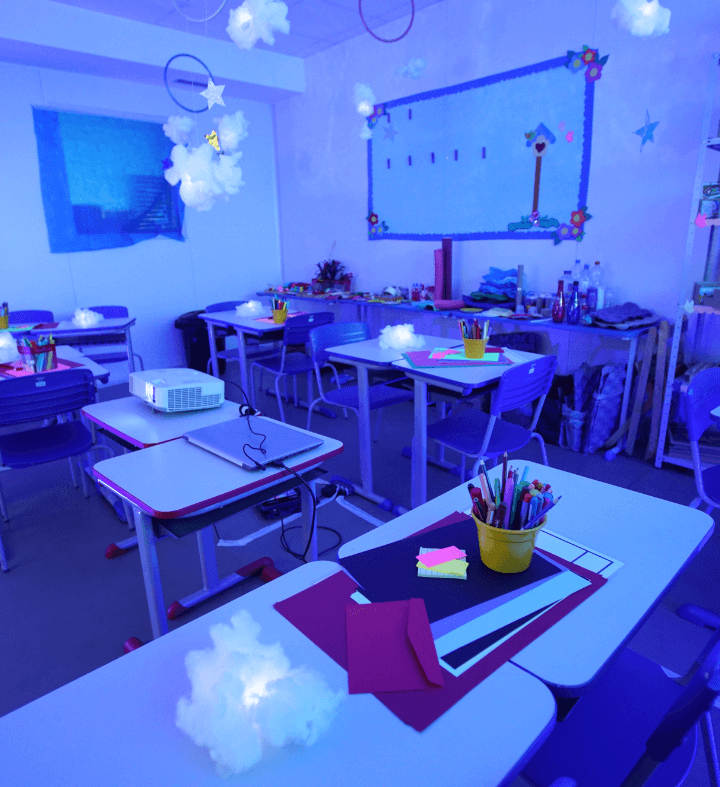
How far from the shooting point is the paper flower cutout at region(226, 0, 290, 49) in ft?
5.83

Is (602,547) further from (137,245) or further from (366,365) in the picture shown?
(137,245)

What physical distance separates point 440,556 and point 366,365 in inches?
63.4

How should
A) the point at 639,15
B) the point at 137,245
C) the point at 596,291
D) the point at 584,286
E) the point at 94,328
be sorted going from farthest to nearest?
the point at 137,245
the point at 94,328
the point at 584,286
the point at 596,291
the point at 639,15

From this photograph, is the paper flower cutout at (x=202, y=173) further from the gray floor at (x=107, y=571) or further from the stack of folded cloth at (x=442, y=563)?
the stack of folded cloth at (x=442, y=563)

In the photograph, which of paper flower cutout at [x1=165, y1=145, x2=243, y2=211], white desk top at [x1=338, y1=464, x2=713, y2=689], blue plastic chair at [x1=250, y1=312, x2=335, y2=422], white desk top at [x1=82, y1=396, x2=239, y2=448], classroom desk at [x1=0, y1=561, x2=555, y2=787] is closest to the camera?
classroom desk at [x1=0, y1=561, x2=555, y2=787]

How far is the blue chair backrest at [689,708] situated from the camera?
0.64m

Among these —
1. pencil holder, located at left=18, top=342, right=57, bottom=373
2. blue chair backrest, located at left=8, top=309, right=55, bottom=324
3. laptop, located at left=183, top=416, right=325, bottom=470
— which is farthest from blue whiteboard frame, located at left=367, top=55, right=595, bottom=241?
pencil holder, located at left=18, top=342, right=57, bottom=373

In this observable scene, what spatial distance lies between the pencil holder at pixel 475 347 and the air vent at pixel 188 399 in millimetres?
1146

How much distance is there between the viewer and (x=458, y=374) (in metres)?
2.22

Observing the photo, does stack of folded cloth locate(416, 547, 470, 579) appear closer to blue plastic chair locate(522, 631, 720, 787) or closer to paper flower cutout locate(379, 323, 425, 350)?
blue plastic chair locate(522, 631, 720, 787)

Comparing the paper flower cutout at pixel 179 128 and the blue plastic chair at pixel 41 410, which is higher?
the paper flower cutout at pixel 179 128

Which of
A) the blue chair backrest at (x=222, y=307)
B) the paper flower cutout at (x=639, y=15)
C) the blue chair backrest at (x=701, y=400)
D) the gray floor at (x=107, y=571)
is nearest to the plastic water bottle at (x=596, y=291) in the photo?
the gray floor at (x=107, y=571)

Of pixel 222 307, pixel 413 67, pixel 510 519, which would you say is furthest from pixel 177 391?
pixel 222 307

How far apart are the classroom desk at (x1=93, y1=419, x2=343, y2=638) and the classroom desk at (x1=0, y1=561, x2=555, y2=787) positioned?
1.57 feet
